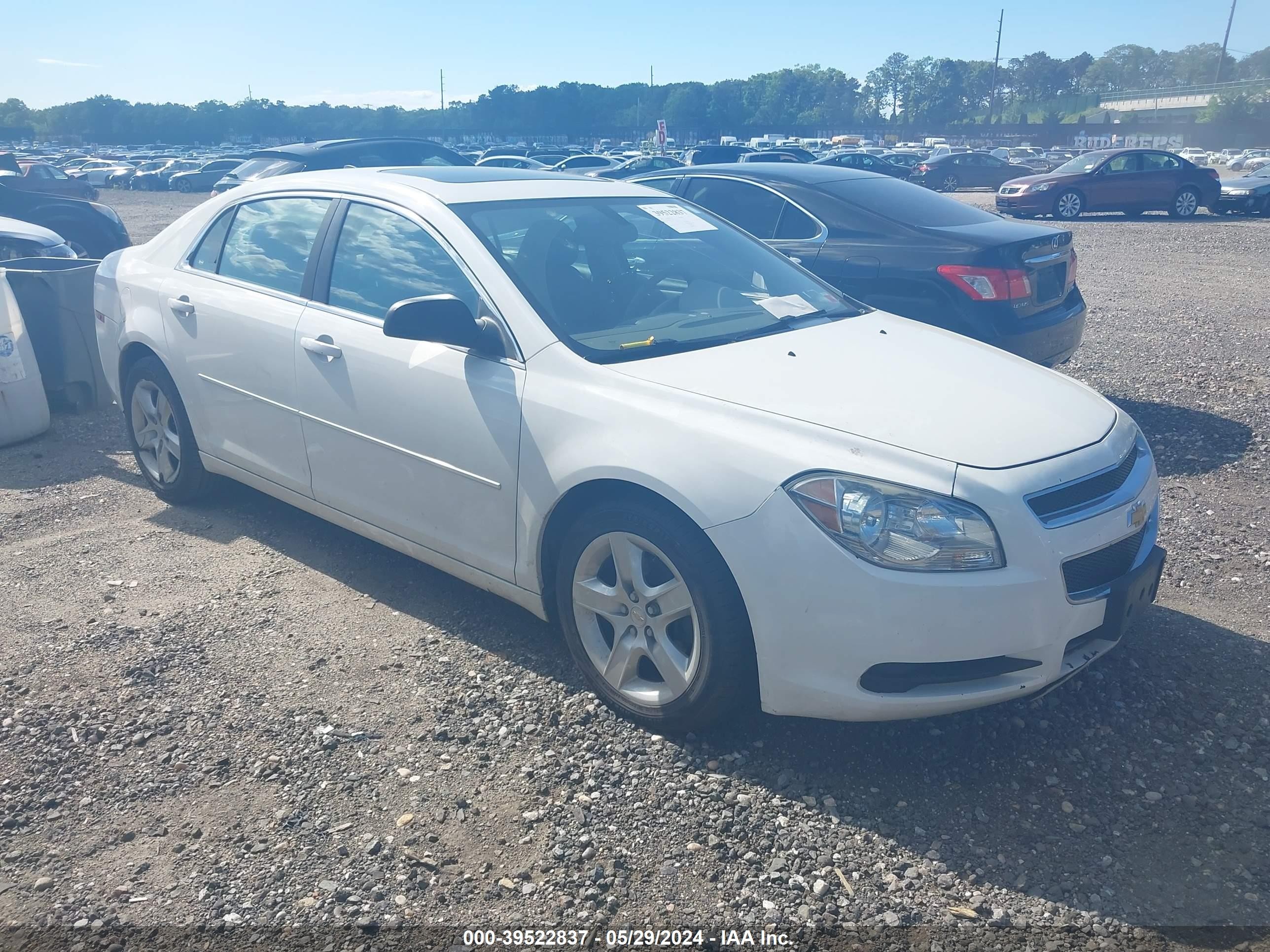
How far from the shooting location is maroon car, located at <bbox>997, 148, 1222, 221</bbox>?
21.6 m

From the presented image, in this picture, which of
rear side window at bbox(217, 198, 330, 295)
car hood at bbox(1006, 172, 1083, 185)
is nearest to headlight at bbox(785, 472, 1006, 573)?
rear side window at bbox(217, 198, 330, 295)

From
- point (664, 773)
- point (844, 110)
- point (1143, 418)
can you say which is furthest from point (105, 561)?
point (844, 110)

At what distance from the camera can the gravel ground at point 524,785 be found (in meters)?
2.52

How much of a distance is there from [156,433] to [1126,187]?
21.9 metres

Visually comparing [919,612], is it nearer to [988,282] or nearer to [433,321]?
[433,321]

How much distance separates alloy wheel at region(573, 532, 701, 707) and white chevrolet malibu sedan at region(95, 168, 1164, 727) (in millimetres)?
11

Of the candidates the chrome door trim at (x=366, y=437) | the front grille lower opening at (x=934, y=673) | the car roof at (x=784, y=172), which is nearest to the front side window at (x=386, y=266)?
the chrome door trim at (x=366, y=437)

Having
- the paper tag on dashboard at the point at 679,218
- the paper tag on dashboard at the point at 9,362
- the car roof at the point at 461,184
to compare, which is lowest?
the paper tag on dashboard at the point at 9,362

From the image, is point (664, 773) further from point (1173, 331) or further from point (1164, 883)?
point (1173, 331)

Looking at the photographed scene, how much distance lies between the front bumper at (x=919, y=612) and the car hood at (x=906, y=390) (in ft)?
0.44

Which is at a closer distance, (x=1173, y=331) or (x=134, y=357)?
(x=134, y=357)

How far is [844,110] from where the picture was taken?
356ft

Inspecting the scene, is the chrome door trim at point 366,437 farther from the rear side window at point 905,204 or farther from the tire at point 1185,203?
the tire at point 1185,203

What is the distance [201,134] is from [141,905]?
360ft
